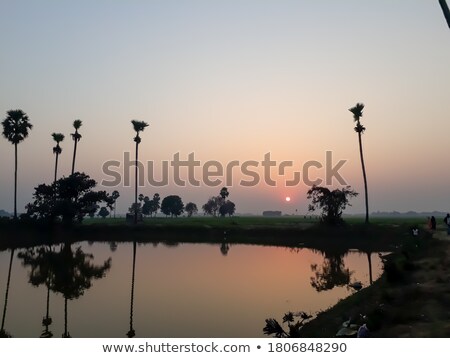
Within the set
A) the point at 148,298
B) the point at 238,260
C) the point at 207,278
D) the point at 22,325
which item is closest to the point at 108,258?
the point at 238,260

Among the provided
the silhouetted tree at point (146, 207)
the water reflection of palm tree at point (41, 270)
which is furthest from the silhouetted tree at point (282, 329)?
the silhouetted tree at point (146, 207)

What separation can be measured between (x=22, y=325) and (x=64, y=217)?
52.1m

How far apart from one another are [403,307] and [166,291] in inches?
502

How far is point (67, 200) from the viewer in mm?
65375

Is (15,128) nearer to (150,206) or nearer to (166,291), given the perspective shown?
(166,291)

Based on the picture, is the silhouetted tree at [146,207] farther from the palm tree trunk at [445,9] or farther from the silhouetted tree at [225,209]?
the palm tree trunk at [445,9]

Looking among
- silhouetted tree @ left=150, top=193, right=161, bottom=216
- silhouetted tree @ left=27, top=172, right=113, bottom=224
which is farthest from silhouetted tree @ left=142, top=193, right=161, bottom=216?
silhouetted tree @ left=27, top=172, right=113, bottom=224

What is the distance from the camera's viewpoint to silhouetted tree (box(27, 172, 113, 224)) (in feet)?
207

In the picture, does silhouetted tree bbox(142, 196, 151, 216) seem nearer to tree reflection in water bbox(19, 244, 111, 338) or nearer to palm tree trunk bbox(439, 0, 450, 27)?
tree reflection in water bbox(19, 244, 111, 338)

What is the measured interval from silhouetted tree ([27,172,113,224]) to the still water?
25.2 metres

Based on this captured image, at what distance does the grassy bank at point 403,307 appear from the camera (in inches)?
429
